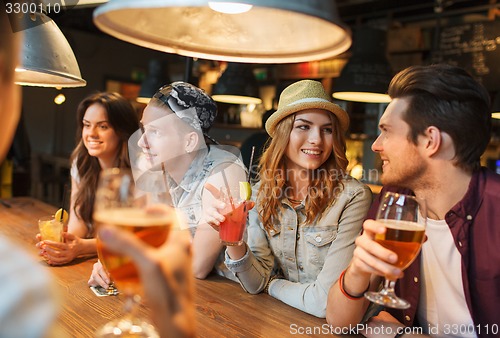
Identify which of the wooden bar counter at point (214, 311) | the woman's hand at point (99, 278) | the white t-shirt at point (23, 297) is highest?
the white t-shirt at point (23, 297)

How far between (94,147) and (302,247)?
1506mm

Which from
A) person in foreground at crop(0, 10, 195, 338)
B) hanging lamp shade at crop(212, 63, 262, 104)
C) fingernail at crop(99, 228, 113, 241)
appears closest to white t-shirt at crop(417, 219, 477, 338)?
person in foreground at crop(0, 10, 195, 338)

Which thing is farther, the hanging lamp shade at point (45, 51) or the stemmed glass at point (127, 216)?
the hanging lamp shade at point (45, 51)

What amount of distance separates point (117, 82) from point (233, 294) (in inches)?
353

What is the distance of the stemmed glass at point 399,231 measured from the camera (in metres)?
1.15

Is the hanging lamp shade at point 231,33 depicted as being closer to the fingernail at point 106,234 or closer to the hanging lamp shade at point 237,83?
the fingernail at point 106,234

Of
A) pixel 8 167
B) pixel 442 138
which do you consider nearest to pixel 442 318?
pixel 442 138

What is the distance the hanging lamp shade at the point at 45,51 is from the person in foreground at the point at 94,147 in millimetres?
919

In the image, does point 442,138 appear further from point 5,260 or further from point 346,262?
point 5,260

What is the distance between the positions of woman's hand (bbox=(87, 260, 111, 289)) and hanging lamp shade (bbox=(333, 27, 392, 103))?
320 centimetres

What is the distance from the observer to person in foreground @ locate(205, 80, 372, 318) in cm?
186

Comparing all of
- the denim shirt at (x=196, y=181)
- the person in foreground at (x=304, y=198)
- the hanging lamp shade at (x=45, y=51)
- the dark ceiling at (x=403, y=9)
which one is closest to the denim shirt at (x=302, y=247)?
the person in foreground at (x=304, y=198)

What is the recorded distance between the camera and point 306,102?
1979 millimetres

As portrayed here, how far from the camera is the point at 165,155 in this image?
2.29 meters
